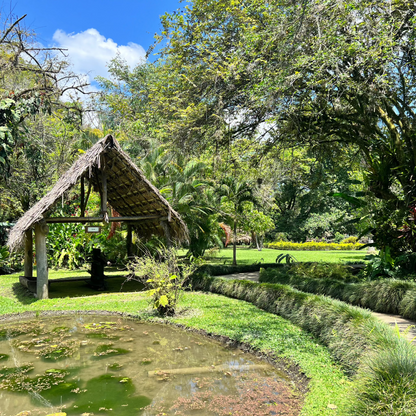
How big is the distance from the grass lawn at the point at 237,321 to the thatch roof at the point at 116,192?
5.54 ft

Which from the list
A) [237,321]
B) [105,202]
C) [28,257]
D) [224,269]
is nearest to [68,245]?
[28,257]

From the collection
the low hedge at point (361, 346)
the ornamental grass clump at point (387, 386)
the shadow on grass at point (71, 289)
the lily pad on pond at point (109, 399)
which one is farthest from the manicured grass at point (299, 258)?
the ornamental grass clump at point (387, 386)

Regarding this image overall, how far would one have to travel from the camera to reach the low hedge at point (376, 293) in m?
6.42

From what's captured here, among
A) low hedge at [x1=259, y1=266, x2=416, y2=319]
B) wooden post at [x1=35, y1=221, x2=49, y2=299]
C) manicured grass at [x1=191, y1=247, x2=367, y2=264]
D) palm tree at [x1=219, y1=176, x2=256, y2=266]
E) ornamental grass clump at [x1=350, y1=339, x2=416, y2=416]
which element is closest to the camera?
ornamental grass clump at [x1=350, y1=339, x2=416, y2=416]

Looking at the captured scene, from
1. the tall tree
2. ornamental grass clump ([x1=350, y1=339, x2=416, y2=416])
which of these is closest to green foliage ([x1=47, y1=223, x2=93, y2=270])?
the tall tree

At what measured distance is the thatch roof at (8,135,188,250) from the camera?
8.62 meters

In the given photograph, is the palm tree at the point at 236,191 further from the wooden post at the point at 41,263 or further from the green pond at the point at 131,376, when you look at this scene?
the green pond at the point at 131,376

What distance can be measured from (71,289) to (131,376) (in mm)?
6768

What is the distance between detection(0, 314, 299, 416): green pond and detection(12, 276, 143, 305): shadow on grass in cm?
280

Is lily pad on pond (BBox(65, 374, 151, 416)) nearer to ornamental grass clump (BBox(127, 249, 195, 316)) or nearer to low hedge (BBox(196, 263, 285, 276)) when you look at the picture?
ornamental grass clump (BBox(127, 249, 195, 316))

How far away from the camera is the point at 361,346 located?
4277mm

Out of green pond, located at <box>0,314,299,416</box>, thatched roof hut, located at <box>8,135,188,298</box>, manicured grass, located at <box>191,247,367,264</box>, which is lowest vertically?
green pond, located at <box>0,314,299,416</box>

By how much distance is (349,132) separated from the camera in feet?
33.2

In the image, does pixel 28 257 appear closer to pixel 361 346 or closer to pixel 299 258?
pixel 361 346
